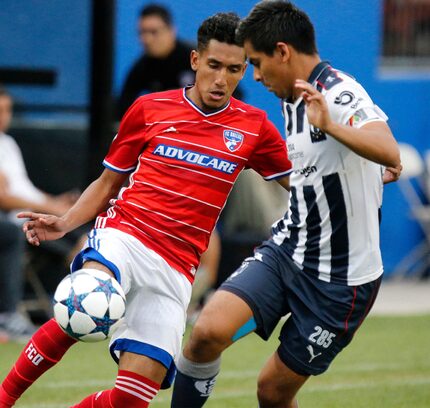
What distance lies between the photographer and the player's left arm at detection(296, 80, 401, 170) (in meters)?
4.64

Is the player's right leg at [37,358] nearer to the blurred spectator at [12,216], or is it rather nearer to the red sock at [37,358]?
the red sock at [37,358]

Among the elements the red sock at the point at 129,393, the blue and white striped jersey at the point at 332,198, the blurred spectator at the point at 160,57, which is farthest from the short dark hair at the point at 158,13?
the red sock at the point at 129,393

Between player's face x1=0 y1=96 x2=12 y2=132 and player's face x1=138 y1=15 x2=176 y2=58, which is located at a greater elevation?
player's face x1=138 y1=15 x2=176 y2=58

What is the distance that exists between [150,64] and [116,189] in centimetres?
493

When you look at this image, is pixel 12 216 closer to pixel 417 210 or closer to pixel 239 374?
pixel 239 374

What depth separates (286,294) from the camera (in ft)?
17.5

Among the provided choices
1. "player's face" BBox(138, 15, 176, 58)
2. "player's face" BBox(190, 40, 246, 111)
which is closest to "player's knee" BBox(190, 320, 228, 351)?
"player's face" BBox(190, 40, 246, 111)

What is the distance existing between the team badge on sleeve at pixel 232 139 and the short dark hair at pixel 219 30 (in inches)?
16.5

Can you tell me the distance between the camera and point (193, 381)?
5.37m

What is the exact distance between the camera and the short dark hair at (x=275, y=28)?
16.7 ft

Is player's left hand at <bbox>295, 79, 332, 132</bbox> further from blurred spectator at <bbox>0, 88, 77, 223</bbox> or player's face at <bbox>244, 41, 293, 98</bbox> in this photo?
blurred spectator at <bbox>0, 88, 77, 223</bbox>

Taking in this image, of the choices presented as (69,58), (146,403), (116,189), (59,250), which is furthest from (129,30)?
(146,403)

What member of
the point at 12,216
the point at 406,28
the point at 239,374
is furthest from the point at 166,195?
the point at 406,28

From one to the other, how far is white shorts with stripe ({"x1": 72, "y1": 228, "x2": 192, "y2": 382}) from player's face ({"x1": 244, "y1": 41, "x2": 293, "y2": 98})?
3.05 ft
